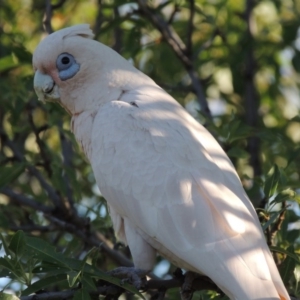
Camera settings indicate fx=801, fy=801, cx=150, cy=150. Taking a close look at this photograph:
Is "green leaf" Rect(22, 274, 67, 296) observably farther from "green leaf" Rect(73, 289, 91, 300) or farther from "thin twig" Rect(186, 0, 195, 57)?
"thin twig" Rect(186, 0, 195, 57)

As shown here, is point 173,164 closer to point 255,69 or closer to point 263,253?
point 263,253

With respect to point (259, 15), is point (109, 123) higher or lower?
higher

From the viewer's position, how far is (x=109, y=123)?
445 centimetres

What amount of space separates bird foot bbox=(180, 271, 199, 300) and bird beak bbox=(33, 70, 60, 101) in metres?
1.50

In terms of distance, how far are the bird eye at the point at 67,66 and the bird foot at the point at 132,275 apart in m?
1.36

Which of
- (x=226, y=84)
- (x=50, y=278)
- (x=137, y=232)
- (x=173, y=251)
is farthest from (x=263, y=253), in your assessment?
(x=226, y=84)

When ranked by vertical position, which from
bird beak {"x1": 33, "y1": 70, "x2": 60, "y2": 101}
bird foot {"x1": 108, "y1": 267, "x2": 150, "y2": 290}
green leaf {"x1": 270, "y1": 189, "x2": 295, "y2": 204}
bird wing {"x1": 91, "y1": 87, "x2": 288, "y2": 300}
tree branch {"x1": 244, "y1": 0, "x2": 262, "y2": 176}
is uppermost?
bird beak {"x1": 33, "y1": 70, "x2": 60, "y2": 101}

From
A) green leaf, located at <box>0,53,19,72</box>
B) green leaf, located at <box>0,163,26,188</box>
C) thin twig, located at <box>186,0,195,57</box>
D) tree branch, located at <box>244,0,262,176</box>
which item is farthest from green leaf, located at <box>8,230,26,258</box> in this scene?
tree branch, located at <box>244,0,262,176</box>

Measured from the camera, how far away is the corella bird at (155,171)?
3863 millimetres

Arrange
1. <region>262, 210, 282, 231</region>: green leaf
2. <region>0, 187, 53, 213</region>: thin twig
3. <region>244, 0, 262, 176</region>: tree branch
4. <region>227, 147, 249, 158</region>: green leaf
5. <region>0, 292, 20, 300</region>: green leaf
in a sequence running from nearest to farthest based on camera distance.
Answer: <region>0, 292, 20, 300</region>: green leaf
<region>262, 210, 282, 231</region>: green leaf
<region>227, 147, 249, 158</region>: green leaf
<region>0, 187, 53, 213</region>: thin twig
<region>244, 0, 262, 176</region>: tree branch

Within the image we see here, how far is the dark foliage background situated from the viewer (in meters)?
3.98

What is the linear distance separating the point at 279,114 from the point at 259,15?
1050 mm

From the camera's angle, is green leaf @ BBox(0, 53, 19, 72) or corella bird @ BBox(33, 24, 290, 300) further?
green leaf @ BBox(0, 53, 19, 72)

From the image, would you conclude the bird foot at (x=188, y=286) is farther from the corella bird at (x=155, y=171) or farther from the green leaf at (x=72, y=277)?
the green leaf at (x=72, y=277)
